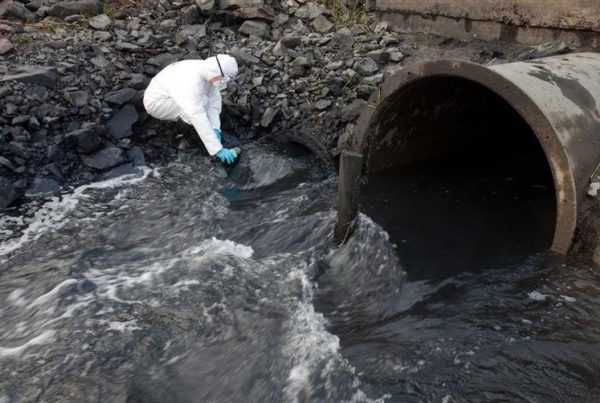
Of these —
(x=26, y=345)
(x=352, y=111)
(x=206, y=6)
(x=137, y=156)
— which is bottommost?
(x=26, y=345)

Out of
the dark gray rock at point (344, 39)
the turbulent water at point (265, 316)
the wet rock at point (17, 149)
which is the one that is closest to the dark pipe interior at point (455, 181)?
the turbulent water at point (265, 316)

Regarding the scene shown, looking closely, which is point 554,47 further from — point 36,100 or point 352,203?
point 36,100

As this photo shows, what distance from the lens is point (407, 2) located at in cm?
694

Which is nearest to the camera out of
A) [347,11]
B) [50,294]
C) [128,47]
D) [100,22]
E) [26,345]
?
[26,345]

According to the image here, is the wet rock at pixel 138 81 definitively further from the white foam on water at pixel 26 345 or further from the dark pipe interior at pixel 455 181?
the white foam on water at pixel 26 345

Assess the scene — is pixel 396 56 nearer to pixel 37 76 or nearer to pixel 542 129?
pixel 542 129

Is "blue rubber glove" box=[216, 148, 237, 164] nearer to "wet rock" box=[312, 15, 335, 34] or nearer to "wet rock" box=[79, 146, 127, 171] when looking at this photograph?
"wet rock" box=[79, 146, 127, 171]

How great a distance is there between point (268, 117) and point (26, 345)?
3581mm

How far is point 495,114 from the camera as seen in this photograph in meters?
5.93

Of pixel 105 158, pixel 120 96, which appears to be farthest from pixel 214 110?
pixel 105 158

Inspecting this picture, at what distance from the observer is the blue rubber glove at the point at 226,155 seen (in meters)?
5.28

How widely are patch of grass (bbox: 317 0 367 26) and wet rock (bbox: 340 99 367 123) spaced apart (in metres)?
2.31

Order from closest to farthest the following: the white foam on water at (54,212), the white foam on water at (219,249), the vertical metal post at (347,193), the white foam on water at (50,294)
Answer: the white foam on water at (50,294)
the vertical metal post at (347,193)
the white foam on water at (219,249)
the white foam on water at (54,212)

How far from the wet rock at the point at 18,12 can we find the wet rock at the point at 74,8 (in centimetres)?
27
